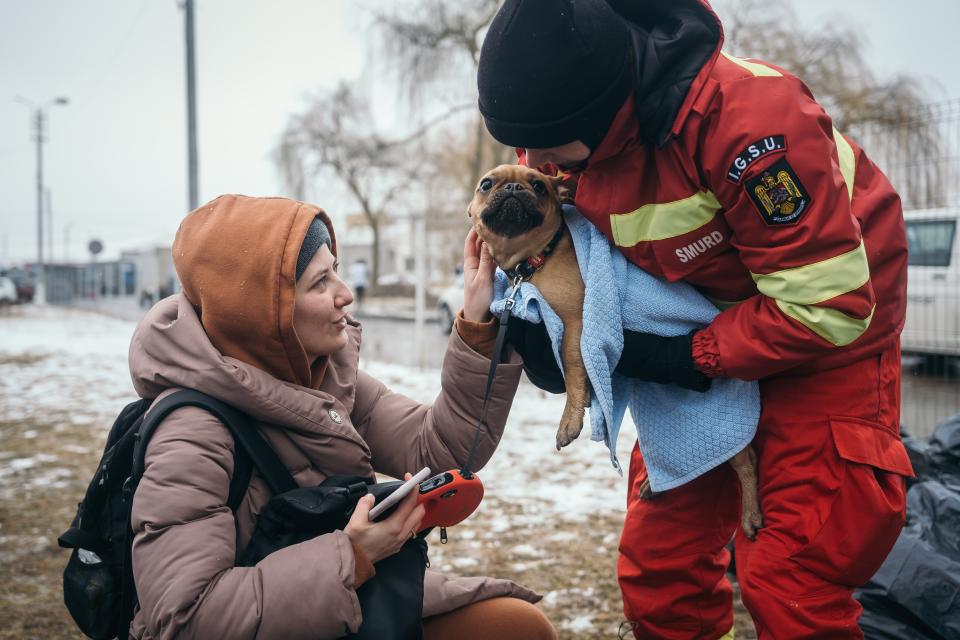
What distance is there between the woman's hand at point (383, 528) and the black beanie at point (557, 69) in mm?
907

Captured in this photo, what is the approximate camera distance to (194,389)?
5.26 ft

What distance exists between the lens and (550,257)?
2.06 m

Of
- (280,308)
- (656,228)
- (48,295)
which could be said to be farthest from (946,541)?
(48,295)

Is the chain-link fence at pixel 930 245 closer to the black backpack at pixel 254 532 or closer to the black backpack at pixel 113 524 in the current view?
the black backpack at pixel 254 532

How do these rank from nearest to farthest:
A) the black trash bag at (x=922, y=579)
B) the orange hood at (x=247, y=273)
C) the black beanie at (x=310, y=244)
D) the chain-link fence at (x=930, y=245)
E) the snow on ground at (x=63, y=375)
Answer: the orange hood at (x=247, y=273)
the black beanie at (x=310, y=244)
the black trash bag at (x=922, y=579)
the chain-link fence at (x=930, y=245)
the snow on ground at (x=63, y=375)

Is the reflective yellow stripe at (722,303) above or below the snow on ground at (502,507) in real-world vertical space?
above

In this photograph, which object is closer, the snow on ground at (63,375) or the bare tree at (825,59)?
the snow on ground at (63,375)

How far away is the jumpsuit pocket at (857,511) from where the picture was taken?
5.50ft

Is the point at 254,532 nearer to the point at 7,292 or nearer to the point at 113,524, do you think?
the point at 113,524

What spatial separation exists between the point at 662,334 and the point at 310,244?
36.8 inches

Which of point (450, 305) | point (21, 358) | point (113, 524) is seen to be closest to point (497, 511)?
point (113, 524)

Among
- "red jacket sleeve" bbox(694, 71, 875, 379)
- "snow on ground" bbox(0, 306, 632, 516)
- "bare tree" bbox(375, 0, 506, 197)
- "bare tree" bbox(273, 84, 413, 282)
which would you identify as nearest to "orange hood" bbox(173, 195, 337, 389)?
"red jacket sleeve" bbox(694, 71, 875, 379)

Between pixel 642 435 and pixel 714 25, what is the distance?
42.2 inches

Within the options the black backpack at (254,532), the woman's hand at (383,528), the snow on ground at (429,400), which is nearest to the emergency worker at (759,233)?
the woman's hand at (383,528)
